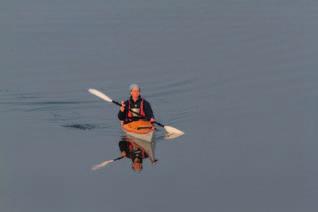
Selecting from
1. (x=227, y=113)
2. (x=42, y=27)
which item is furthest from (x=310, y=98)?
(x=42, y=27)

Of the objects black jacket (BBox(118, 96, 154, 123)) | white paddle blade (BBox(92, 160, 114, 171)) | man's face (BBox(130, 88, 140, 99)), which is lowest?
white paddle blade (BBox(92, 160, 114, 171))

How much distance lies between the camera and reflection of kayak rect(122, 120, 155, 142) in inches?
1137

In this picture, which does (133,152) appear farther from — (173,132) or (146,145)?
(173,132)

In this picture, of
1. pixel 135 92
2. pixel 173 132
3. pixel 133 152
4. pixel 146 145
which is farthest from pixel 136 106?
pixel 173 132

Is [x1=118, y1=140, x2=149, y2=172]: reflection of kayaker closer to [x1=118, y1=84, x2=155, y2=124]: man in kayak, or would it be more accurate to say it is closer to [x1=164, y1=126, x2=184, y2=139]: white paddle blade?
[x1=118, y1=84, x2=155, y2=124]: man in kayak

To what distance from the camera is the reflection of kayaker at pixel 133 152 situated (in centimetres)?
2814

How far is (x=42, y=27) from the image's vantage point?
43844 mm

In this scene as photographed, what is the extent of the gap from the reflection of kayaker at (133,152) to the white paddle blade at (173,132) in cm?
111

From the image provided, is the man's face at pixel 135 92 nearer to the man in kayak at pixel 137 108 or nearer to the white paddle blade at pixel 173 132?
the man in kayak at pixel 137 108

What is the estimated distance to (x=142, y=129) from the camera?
28.9m

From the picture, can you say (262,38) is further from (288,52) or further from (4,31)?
(4,31)

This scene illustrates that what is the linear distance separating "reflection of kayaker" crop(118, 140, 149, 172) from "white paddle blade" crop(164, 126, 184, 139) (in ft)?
3.64

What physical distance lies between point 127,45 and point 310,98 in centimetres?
1068

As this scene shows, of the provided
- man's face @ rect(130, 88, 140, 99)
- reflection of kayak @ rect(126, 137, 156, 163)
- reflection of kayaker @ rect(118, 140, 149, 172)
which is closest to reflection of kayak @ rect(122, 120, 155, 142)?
reflection of kayak @ rect(126, 137, 156, 163)
